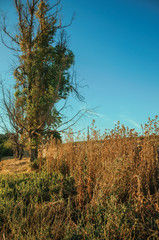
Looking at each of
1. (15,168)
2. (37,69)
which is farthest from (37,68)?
(15,168)

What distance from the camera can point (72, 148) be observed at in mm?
6441

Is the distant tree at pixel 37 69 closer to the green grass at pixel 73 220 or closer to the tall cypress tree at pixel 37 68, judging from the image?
the tall cypress tree at pixel 37 68

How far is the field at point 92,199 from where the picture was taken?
8.11 ft

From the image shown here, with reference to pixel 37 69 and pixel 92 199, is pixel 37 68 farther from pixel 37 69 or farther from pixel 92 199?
pixel 92 199

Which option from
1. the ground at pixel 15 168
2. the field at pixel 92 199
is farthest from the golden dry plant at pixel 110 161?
the ground at pixel 15 168

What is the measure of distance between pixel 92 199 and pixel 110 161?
1009mm

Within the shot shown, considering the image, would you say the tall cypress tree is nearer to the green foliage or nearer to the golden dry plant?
the green foliage

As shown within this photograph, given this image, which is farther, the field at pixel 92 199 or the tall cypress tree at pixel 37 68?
the tall cypress tree at pixel 37 68

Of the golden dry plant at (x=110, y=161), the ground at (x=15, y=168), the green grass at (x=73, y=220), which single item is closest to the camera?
the green grass at (x=73, y=220)

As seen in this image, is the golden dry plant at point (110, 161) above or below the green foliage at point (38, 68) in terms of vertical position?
below

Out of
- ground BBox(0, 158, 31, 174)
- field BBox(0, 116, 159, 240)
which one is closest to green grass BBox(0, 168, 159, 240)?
field BBox(0, 116, 159, 240)

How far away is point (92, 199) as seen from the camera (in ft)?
Result: 10.0

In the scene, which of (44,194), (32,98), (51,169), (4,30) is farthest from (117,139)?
(4,30)

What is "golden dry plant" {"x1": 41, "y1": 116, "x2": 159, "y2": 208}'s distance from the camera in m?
3.55
